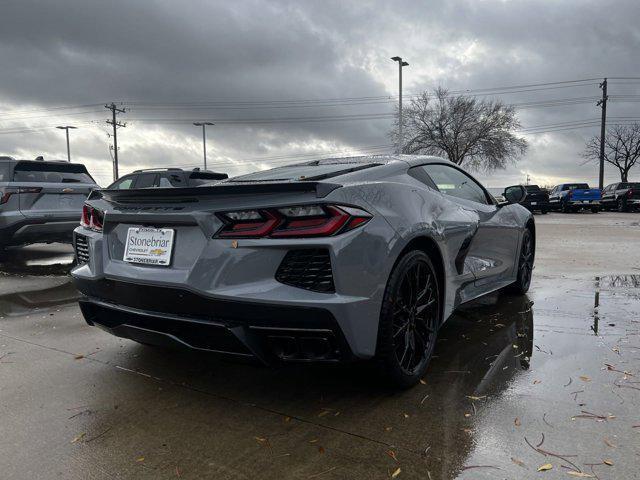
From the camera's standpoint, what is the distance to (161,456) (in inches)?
90.0

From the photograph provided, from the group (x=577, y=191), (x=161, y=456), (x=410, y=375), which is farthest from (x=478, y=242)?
(x=577, y=191)

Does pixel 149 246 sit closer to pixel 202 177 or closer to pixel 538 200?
pixel 202 177

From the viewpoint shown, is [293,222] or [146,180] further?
[146,180]

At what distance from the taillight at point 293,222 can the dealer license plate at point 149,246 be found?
1.15ft

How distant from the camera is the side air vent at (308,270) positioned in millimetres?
2395

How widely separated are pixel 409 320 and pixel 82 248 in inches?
81.8

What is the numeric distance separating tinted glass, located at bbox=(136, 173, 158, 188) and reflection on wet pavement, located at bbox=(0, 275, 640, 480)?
550 centimetres

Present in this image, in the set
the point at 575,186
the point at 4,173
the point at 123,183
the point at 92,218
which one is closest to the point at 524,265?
the point at 92,218

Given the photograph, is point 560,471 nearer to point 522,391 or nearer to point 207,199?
point 522,391

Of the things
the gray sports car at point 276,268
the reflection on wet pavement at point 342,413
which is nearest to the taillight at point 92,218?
the gray sports car at point 276,268

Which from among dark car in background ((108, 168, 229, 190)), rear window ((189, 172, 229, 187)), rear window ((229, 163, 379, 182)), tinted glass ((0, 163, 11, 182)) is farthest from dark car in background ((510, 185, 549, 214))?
rear window ((229, 163, 379, 182))

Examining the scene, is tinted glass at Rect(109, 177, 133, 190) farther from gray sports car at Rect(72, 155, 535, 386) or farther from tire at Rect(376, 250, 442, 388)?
tire at Rect(376, 250, 442, 388)

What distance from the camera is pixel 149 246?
8.92 ft

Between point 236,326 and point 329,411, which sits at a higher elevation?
point 236,326
